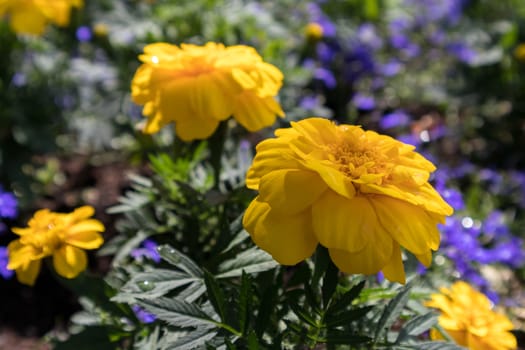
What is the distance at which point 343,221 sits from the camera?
72 centimetres

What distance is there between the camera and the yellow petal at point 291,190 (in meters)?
0.74

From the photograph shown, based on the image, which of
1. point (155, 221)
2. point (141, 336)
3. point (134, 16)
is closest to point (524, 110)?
point (134, 16)

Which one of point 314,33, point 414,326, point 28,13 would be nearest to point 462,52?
point 314,33

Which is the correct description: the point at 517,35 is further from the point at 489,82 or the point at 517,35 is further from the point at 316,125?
the point at 316,125

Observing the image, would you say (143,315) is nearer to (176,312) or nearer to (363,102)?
(176,312)

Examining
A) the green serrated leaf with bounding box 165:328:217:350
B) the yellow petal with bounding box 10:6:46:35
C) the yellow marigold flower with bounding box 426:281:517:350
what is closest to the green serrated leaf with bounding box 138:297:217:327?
the green serrated leaf with bounding box 165:328:217:350

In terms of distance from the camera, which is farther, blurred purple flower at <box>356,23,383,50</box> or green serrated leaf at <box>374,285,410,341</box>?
blurred purple flower at <box>356,23,383,50</box>

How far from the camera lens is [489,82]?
305 centimetres

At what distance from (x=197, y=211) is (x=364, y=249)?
569 millimetres

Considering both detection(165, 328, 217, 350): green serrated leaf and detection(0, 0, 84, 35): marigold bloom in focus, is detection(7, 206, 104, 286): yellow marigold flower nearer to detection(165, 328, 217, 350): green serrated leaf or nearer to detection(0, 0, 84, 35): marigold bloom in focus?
detection(165, 328, 217, 350): green serrated leaf

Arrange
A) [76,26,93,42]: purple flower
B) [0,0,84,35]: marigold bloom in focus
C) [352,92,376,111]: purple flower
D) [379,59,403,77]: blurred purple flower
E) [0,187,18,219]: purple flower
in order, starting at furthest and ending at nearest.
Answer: [379,59,403,77]: blurred purple flower < [352,92,376,111]: purple flower < [76,26,93,42]: purple flower < [0,0,84,35]: marigold bloom in focus < [0,187,18,219]: purple flower

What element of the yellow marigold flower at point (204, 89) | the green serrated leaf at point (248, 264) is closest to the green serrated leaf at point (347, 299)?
the green serrated leaf at point (248, 264)

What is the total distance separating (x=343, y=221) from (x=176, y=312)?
0.32 meters

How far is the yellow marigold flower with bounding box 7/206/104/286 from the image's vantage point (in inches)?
40.2
